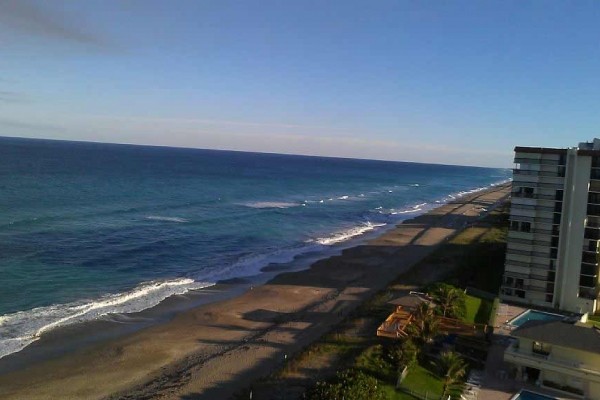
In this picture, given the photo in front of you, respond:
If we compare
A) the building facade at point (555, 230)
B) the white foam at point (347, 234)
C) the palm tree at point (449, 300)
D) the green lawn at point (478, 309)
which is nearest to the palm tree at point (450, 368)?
the palm tree at point (449, 300)

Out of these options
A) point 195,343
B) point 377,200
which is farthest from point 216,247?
point 377,200

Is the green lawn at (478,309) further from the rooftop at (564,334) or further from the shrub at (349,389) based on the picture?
the shrub at (349,389)

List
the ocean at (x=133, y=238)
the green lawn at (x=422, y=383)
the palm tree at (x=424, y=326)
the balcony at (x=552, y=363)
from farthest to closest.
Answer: the ocean at (x=133, y=238)
the palm tree at (x=424, y=326)
the green lawn at (x=422, y=383)
the balcony at (x=552, y=363)

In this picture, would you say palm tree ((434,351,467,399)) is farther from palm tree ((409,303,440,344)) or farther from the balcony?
palm tree ((409,303,440,344))

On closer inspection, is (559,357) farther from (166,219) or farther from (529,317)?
(166,219)

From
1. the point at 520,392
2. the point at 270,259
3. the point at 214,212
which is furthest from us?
the point at 214,212

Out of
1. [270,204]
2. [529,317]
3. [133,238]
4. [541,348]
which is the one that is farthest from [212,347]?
[270,204]

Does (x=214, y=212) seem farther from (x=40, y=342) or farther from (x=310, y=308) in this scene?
(x=40, y=342)

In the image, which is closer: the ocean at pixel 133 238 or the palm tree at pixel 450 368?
the palm tree at pixel 450 368

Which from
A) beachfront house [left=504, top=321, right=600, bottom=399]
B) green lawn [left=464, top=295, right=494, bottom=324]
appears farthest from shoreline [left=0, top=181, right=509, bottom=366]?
beachfront house [left=504, top=321, right=600, bottom=399]
